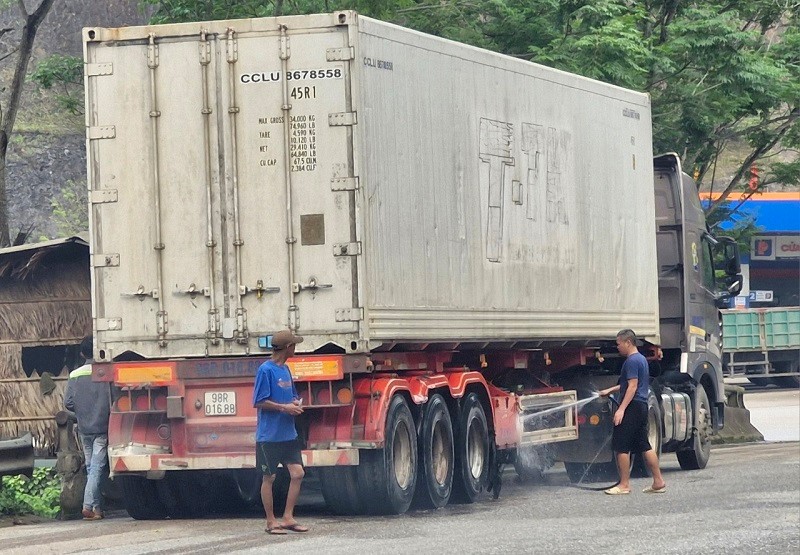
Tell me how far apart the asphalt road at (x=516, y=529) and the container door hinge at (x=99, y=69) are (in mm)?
3791

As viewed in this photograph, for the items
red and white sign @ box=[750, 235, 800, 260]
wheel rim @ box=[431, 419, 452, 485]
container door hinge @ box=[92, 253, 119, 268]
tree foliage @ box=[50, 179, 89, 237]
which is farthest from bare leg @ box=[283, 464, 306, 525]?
red and white sign @ box=[750, 235, 800, 260]

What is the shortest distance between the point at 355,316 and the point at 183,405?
164 centimetres

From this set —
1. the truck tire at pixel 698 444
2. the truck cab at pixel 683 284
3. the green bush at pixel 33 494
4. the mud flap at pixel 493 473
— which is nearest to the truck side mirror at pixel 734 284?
the truck cab at pixel 683 284

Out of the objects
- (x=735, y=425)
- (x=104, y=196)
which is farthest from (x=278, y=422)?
(x=735, y=425)

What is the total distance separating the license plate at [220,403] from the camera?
41.7ft

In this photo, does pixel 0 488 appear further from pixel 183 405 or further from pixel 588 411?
pixel 588 411

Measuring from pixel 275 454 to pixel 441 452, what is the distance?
2427 mm

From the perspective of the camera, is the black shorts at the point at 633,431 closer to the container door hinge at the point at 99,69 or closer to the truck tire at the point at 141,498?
the truck tire at the point at 141,498

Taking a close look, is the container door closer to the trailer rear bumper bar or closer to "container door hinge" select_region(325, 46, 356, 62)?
the trailer rear bumper bar

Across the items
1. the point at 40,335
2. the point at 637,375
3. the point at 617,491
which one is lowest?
the point at 617,491

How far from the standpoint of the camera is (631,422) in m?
15.3

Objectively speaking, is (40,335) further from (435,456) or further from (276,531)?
(276,531)

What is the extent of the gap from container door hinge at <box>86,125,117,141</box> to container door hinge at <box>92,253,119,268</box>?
0.99 meters

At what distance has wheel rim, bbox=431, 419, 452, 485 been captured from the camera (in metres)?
13.8
